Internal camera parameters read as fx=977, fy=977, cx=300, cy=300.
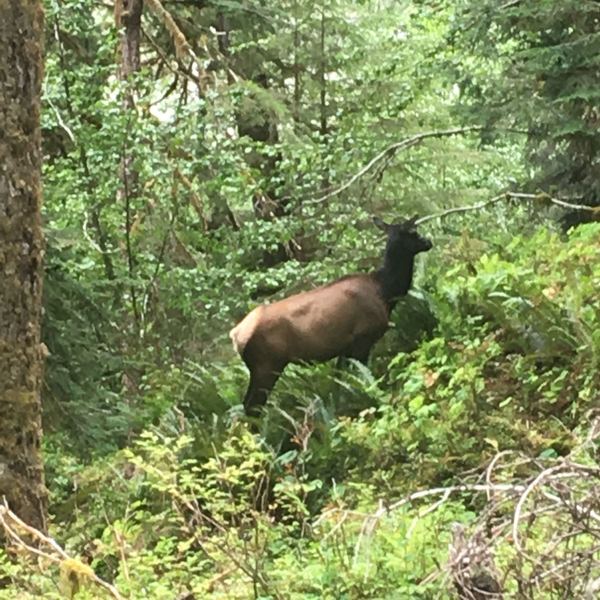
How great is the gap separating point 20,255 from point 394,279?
151 inches

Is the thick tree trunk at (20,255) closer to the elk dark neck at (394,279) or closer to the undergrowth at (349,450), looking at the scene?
the undergrowth at (349,450)

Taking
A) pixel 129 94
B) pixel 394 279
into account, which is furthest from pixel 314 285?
pixel 394 279

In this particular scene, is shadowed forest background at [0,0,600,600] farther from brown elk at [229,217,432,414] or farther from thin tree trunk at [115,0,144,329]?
brown elk at [229,217,432,414]

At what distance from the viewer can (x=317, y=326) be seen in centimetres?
801

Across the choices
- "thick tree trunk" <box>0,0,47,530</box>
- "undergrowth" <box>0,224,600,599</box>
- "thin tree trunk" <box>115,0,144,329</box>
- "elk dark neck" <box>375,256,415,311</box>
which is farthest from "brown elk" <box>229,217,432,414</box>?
"thin tree trunk" <box>115,0,144,329</box>

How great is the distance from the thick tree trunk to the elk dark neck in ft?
11.7

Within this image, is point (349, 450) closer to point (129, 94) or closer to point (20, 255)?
point (20, 255)

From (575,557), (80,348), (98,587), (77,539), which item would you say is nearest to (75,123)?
(80,348)

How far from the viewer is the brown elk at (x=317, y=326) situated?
7934 millimetres

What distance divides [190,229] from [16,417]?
25.8 ft

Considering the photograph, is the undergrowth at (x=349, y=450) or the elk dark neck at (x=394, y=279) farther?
the elk dark neck at (x=394, y=279)

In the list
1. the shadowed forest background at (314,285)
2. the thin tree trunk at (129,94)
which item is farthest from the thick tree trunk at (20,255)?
the thin tree trunk at (129,94)

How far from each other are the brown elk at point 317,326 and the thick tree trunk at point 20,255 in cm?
260

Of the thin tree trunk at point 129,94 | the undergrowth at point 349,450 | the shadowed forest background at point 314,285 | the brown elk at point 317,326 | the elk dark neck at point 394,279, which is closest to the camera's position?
the shadowed forest background at point 314,285
